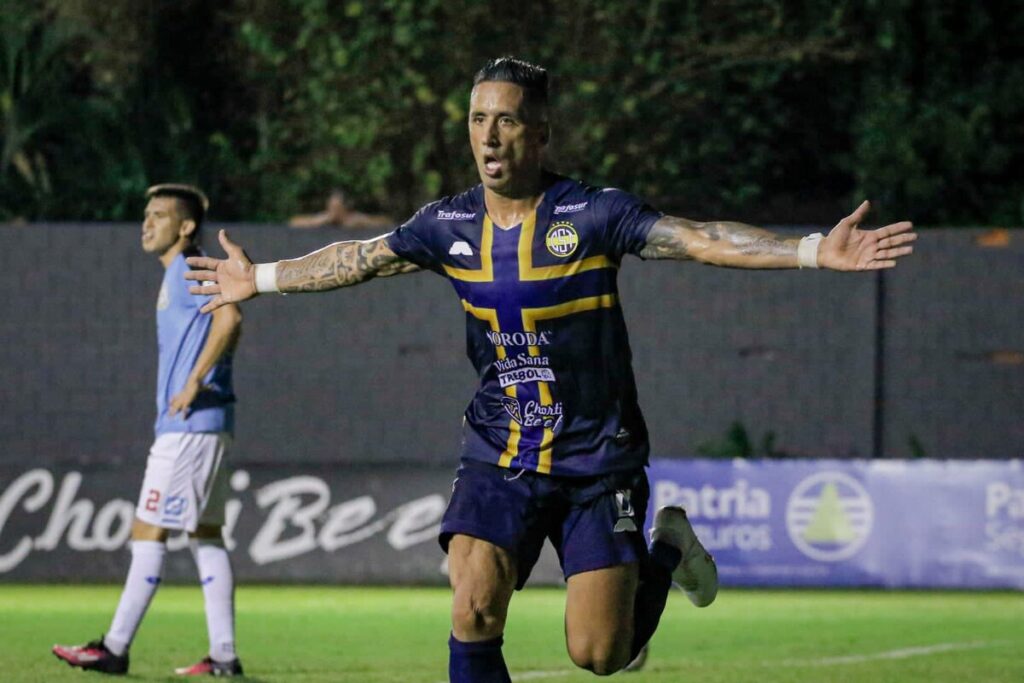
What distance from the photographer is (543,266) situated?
639cm

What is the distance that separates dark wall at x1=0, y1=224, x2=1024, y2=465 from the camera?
1750cm

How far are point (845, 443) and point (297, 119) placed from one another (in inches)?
290

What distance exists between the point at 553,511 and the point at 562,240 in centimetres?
94

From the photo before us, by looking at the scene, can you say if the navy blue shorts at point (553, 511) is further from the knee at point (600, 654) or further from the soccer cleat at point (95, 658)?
the soccer cleat at point (95, 658)

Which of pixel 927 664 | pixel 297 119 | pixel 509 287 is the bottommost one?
pixel 927 664

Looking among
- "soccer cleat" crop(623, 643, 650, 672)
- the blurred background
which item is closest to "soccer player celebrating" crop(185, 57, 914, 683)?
"soccer cleat" crop(623, 643, 650, 672)

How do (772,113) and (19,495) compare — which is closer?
(19,495)

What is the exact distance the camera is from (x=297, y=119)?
70.4 ft

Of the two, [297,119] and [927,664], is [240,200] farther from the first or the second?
[927,664]

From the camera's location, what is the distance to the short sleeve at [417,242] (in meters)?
6.64

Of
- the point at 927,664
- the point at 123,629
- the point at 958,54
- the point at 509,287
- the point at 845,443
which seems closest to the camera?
the point at 509,287

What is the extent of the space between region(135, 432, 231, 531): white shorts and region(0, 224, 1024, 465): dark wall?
27.3 ft

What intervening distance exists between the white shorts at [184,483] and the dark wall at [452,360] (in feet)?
27.3

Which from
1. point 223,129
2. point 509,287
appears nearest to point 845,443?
point 223,129
